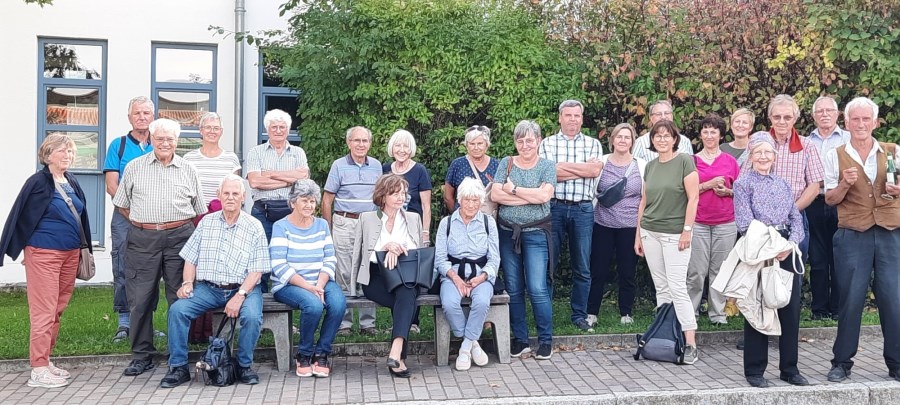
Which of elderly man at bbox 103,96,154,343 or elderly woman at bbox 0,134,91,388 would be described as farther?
elderly man at bbox 103,96,154,343

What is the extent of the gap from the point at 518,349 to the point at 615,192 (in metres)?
1.73

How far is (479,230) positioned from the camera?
22.7 feet

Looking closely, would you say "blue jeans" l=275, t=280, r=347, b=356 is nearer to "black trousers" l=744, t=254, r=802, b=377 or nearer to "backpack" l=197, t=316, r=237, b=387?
"backpack" l=197, t=316, r=237, b=387

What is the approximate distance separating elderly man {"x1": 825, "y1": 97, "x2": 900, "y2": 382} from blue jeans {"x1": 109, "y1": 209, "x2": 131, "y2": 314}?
18.8 ft

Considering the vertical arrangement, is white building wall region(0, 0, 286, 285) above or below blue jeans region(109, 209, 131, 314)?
above

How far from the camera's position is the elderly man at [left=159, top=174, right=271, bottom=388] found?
6.30 meters

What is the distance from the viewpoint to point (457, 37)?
922 centimetres

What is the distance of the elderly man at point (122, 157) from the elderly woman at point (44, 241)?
735 mm

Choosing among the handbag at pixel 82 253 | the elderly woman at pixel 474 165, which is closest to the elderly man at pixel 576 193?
the elderly woman at pixel 474 165

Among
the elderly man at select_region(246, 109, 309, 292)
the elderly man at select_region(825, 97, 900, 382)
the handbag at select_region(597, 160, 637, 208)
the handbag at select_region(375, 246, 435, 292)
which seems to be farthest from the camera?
the handbag at select_region(597, 160, 637, 208)

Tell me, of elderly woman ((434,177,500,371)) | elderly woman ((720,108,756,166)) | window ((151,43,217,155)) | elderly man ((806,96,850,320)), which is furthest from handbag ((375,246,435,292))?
window ((151,43,217,155))

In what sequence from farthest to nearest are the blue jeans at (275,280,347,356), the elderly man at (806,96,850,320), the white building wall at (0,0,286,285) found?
the white building wall at (0,0,286,285), the elderly man at (806,96,850,320), the blue jeans at (275,280,347,356)

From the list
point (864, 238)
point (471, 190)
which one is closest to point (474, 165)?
point (471, 190)

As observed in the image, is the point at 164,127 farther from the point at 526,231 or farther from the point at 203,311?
the point at 526,231
